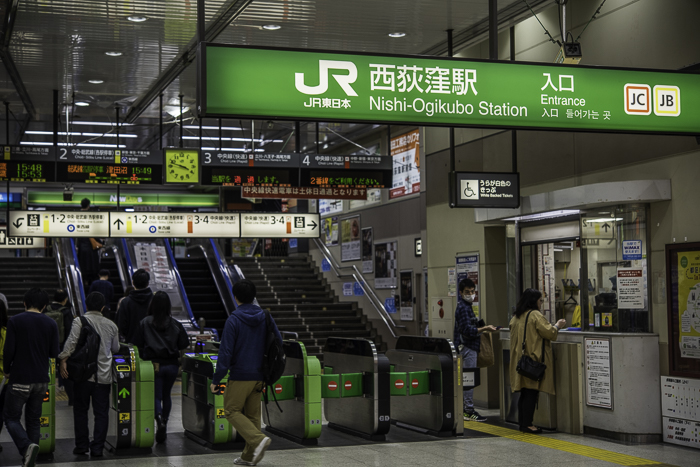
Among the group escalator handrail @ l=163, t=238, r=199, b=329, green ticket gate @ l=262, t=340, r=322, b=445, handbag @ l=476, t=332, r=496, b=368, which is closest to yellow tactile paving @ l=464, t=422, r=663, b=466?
handbag @ l=476, t=332, r=496, b=368

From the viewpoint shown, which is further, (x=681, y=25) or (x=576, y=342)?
(x=576, y=342)

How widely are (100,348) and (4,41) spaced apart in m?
4.80

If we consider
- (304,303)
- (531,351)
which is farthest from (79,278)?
(531,351)

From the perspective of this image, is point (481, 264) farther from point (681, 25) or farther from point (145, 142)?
point (145, 142)

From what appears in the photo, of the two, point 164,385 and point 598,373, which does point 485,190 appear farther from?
point 164,385

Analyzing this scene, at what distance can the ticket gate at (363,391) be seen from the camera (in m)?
8.04

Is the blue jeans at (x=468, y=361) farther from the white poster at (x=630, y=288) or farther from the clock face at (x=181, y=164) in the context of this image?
the clock face at (x=181, y=164)

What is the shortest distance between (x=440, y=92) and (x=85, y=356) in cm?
388

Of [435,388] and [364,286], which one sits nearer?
[435,388]

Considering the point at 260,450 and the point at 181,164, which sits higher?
the point at 181,164

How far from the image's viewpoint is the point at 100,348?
23.5 feet

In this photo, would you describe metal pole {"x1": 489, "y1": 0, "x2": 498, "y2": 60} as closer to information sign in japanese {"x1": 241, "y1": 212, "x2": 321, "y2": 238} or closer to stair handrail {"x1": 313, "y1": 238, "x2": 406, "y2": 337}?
information sign in japanese {"x1": 241, "y1": 212, "x2": 321, "y2": 238}

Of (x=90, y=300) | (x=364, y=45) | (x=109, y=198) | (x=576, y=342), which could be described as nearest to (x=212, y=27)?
(x=364, y=45)

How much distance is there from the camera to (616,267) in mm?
8195
